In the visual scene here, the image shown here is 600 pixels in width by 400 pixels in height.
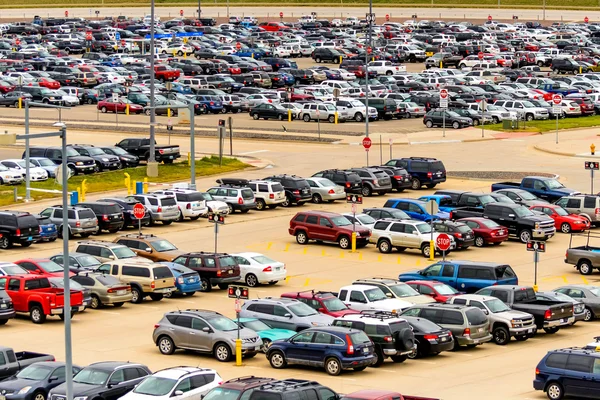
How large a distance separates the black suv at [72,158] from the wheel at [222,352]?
3278 cm

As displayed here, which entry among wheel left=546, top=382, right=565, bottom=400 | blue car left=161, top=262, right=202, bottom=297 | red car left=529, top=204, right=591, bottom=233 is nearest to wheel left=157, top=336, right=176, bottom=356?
blue car left=161, top=262, right=202, bottom=297

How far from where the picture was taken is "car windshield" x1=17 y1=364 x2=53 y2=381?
28984mm

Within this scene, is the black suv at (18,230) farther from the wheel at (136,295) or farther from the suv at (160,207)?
the wheel at (136,295)

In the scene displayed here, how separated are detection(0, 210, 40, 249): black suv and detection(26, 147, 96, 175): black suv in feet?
49.8

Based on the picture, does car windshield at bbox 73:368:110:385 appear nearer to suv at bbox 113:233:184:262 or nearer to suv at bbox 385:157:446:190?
suv at bbox 113:233:184:262

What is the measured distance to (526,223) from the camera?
169 feet

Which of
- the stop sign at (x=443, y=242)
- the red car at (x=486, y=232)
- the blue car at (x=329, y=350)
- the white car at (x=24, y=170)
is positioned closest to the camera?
the blue car at (x=329, y=350)

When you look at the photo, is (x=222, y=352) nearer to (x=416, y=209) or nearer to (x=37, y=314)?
A: (x=37, y=314)

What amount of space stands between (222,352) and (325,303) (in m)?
4.54

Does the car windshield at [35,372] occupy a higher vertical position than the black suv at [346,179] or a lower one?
higher

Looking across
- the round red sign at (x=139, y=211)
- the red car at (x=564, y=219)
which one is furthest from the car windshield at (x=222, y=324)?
the red car at (x=564, y=219)

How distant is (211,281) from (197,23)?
120950 mm

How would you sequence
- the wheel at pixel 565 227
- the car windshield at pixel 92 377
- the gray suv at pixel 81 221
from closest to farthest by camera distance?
the car windshield at pixel 92 377, the gray suv at pixel 81 221, the wheel at pixel 565 227

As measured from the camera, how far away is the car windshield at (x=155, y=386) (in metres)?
27.5
